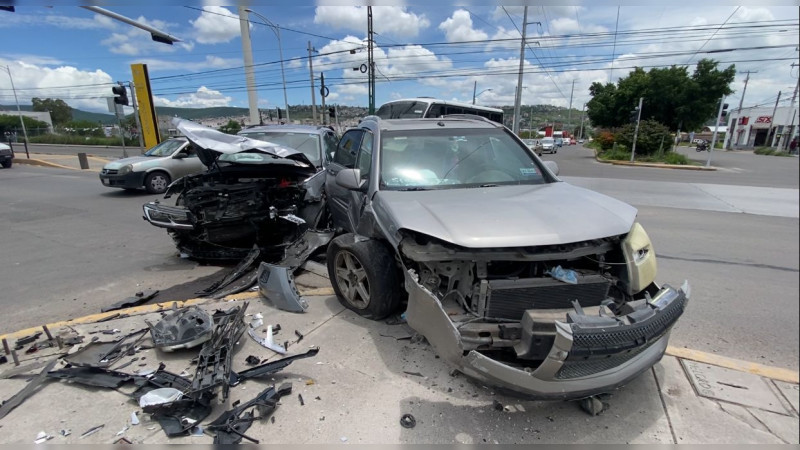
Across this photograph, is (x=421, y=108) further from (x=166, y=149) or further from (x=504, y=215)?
(x=504, y=215)

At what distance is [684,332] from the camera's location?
3.57 m

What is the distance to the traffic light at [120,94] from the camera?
17.9m

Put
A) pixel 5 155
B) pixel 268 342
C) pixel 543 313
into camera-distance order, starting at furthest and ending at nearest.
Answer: pixel 5 155, pixel 268 342, pixel 543 313

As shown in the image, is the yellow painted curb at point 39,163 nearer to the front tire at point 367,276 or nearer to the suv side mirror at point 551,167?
the front tire at point 367,276

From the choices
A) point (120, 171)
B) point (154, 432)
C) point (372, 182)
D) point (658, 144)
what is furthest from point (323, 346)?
point (658, 144)

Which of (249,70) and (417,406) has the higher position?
(249,70)

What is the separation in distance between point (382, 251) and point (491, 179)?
125cm

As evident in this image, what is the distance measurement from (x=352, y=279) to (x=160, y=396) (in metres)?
1.73

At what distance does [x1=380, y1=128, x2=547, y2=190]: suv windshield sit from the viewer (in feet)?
12.2

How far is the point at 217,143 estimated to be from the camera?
201 inches

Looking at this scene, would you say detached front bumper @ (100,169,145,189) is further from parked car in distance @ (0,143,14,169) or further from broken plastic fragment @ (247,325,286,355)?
parked car in distance @ (0,143,14,169)

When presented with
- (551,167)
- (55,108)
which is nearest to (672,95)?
(551,167)

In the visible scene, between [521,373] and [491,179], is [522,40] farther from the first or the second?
[521,373]

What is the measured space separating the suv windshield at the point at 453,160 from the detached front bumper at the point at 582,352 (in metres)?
1.46
